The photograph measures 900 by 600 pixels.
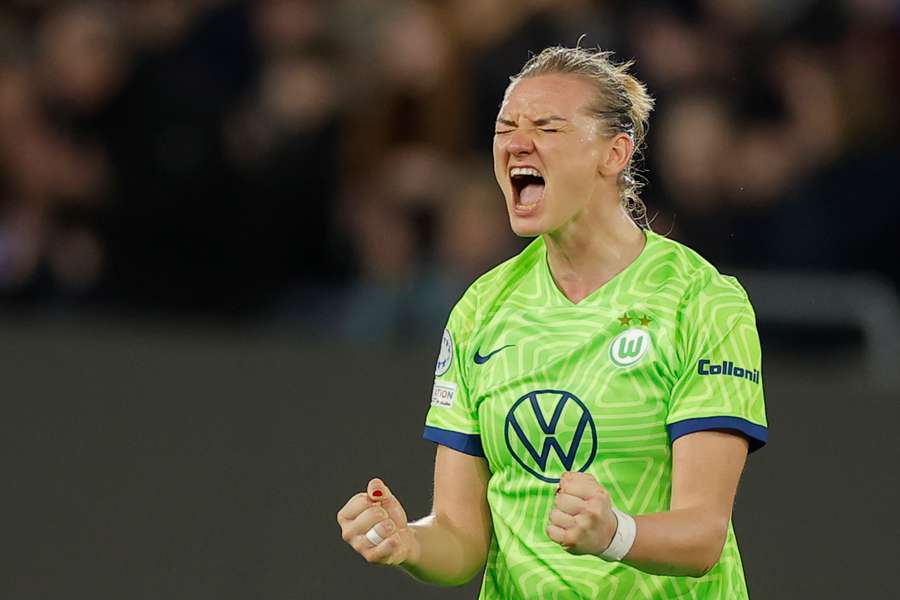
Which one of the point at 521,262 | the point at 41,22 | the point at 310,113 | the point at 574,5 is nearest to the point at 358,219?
the point at 310,113

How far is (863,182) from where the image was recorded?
4.28 m

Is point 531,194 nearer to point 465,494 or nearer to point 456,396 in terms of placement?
point 456,396

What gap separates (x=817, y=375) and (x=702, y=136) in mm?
752

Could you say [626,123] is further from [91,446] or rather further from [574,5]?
[91,446]

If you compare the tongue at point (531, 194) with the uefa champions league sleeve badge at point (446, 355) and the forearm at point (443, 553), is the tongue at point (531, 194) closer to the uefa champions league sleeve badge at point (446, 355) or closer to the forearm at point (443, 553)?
the uefa champions league sleeve badge at point (446, 355)

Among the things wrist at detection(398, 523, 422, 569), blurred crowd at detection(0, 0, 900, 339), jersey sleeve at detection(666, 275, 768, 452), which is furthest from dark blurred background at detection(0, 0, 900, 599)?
wrist at detection(398, 523, 422, 569)

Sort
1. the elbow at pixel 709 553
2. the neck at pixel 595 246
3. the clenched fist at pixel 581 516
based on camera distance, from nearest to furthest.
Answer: the clenched fist at pixel 581 516
the elbow at pixel 709 553
the neck at pixel 595 246

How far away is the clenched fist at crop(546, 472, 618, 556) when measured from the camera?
6.73ft

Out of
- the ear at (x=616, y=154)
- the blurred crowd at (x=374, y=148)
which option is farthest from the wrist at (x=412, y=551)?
the blurred crowd at (x=374, y=148)

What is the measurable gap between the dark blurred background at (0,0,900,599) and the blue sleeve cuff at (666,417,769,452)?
6.46 feet

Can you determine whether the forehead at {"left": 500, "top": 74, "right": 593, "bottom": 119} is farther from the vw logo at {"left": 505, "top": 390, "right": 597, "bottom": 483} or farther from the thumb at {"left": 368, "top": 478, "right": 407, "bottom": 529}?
the thumb at {"left": 368, "top": 478, "right": 407, "bottom": 529}

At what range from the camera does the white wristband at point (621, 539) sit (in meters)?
2.11

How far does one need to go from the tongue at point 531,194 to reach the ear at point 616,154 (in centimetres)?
10

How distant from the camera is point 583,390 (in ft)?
7.67
